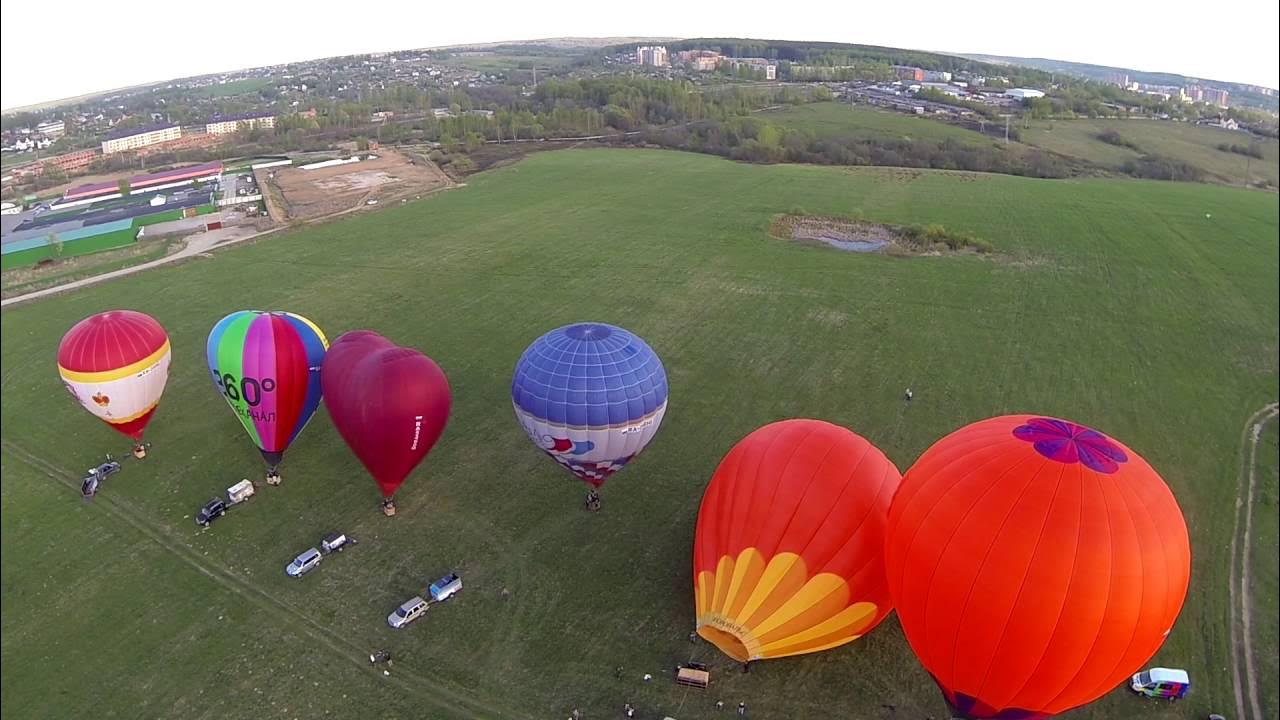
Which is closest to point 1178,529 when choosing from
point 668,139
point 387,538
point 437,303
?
point 387,538

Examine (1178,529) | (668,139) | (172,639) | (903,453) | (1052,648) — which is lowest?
(172,639)

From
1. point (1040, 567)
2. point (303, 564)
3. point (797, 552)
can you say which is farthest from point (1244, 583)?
point (303, 564)

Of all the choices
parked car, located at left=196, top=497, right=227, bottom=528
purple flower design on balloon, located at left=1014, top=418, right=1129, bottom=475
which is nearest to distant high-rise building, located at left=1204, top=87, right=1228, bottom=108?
purple flower design on balloon, located at left=1014, top=418, right=1129, bottom=475

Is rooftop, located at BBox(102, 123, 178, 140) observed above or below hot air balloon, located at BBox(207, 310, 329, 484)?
above

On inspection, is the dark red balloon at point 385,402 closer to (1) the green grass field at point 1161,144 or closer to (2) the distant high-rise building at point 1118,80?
(1) the green grass field at point 1161,144

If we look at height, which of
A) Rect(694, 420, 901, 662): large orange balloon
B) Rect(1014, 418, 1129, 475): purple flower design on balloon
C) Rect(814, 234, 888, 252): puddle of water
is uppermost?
Rect(1014, 418, 1129, 475): purple flower design on balloon

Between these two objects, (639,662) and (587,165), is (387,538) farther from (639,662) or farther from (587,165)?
(587,165)

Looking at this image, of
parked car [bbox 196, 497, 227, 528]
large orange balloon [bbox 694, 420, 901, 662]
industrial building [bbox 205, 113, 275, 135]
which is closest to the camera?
large orange balloon [bbox 694, 420, 901, 662]

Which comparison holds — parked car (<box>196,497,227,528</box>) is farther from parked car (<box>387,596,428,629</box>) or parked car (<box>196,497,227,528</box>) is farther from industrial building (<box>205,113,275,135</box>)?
industrial building (<box>205,113,275,135</box>)

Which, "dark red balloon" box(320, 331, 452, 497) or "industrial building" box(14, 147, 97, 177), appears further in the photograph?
"industrial building" box(14, 147, 97, 177)
